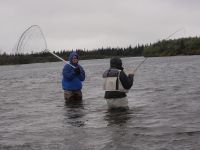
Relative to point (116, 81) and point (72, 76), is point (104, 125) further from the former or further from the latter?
point (72, 76)

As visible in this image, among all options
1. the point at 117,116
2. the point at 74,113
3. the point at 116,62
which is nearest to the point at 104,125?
the point at 117,116

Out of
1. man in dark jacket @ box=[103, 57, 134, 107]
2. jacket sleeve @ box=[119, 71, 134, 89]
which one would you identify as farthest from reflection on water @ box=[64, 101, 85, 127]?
jacket sleeve @ box=[119, 71, 134, 89]

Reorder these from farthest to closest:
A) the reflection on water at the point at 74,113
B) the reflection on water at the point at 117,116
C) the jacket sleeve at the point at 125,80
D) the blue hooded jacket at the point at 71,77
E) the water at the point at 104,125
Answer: the blue hooded jacket at the point at 71,77, the jacket sleeve at the point at 125,80, the reflection on water at the point at 74,113, the reflection on water at the point at 117,116, the water at the point at 104,125

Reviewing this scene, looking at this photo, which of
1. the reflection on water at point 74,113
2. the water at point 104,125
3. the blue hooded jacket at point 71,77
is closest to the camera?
the water at point 104,125

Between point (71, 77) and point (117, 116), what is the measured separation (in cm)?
335

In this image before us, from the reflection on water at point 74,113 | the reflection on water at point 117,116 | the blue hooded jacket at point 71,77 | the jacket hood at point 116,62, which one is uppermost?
the jacket hood at point 116,62

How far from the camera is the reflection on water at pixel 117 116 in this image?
12957mm

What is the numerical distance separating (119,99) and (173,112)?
4.93ft

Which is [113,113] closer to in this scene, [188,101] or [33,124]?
[33,124]

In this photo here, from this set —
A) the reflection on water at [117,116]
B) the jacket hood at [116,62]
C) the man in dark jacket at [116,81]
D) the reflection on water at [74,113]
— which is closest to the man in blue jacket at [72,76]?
the reflection on water at [74,113]

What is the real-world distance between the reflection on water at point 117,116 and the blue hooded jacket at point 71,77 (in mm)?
2236

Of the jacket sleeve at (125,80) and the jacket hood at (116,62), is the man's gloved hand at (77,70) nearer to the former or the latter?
the jacket hood at (116,62)

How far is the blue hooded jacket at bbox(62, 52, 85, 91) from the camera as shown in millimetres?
16578

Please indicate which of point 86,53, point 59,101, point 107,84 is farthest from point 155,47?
point 107,84
